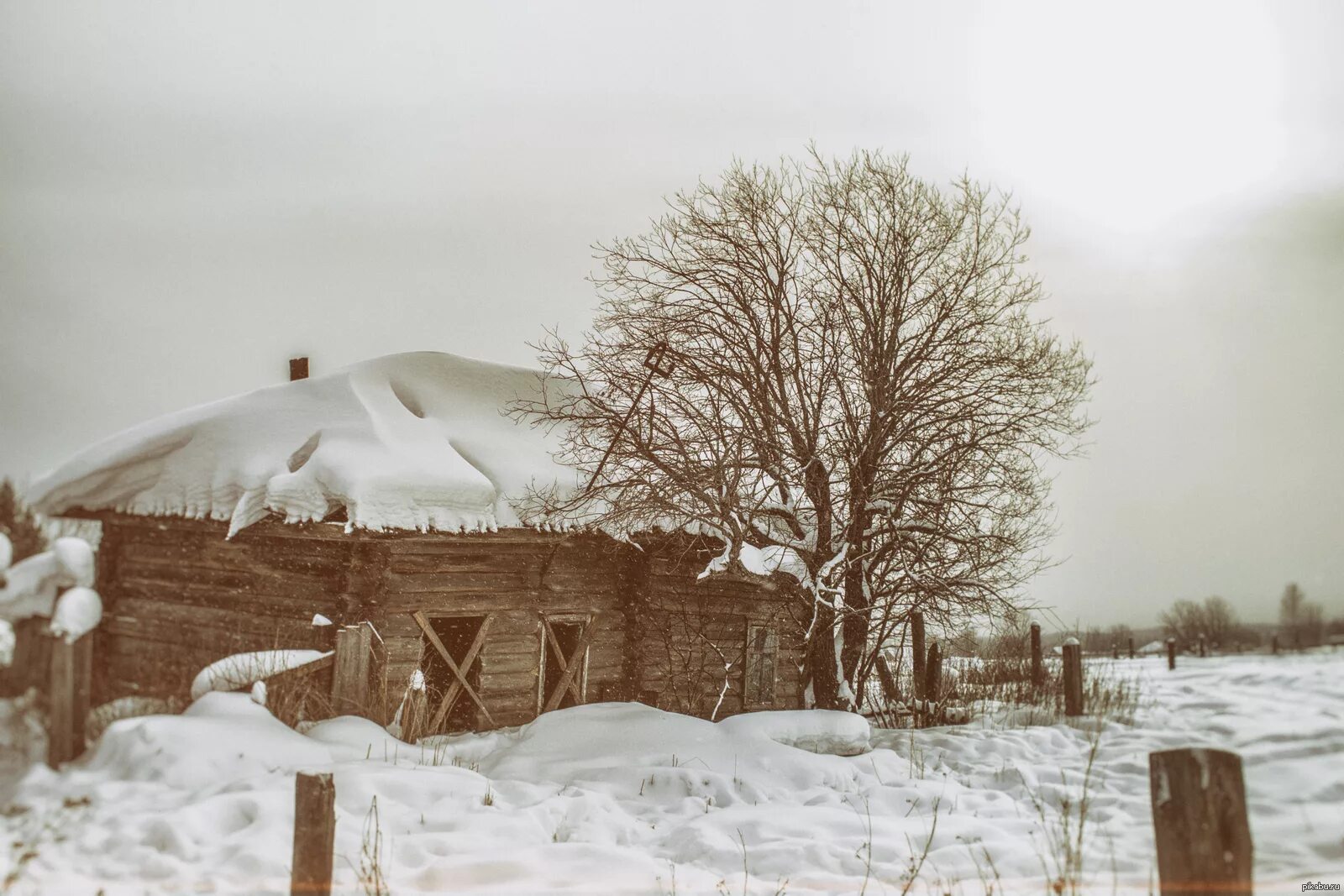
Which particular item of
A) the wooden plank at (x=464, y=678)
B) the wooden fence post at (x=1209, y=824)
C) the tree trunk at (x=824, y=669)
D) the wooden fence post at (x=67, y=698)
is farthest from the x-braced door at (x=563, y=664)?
the wooden fence post at (x=1209, y=824)

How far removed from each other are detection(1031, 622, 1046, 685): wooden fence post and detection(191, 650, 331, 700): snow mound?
966 centimetres

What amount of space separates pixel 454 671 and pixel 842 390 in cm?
482

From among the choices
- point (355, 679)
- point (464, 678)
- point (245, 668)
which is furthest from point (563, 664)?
point (245, 668)

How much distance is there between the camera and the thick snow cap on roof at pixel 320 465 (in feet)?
24.7

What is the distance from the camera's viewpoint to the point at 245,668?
6.84 m

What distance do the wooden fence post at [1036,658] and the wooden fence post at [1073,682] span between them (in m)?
2.73

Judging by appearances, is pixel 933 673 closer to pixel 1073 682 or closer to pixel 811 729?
pixel 1073 682

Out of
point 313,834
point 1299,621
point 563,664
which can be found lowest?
point 313,834

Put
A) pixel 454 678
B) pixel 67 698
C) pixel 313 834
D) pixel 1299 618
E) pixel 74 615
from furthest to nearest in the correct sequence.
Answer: pixel 454 678 → pixel 1299 618 → pixel 74 615 → pixel 67 698 → pixel 313 834

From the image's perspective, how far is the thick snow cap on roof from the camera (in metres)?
7.54

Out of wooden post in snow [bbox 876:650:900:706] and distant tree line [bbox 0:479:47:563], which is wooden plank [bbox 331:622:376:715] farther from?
wooden post in snow [bbox 876:650:900:706]

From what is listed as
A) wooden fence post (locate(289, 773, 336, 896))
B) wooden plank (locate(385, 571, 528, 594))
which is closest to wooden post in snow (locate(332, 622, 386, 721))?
wooden plank (locate(385, 571, 528, 594))

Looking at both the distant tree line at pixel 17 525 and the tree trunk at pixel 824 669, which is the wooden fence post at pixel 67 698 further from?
the tree trunk at pixel 824 669

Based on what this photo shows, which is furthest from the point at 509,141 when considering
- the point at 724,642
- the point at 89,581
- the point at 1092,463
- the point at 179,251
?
the point at 1092,463
